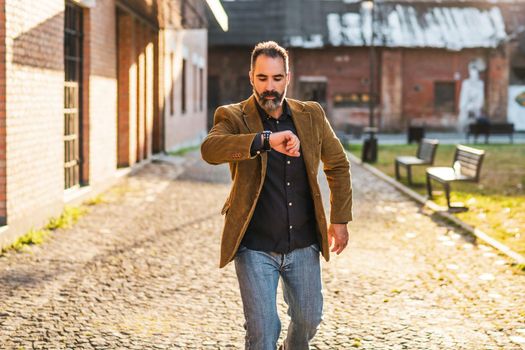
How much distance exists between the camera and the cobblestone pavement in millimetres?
5465

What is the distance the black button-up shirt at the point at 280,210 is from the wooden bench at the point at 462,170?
8022 mm

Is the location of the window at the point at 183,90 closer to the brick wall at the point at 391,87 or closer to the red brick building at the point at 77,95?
the red brick building at the point at 77,95

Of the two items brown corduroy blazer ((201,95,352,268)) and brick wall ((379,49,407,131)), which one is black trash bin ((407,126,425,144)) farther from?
brown corduroy blazer ((201,95,352,268))

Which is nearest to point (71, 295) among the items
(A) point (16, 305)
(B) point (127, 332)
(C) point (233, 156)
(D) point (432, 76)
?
(A) point (16, 305)

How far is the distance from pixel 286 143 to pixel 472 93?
37225mm

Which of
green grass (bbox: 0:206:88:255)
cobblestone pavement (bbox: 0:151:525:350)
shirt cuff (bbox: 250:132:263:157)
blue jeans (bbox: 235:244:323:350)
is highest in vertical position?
shirt cuff (bbox: 250:132:263:157)

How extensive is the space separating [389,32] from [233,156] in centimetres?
3667

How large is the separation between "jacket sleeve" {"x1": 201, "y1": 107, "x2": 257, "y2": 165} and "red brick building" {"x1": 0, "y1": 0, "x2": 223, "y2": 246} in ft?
16.0

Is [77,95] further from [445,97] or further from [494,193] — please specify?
[445,97]

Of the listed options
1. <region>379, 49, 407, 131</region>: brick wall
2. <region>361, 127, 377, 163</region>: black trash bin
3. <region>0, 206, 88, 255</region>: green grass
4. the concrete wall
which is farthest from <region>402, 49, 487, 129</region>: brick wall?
<region>0, 206, 88, 255</region>: green grass

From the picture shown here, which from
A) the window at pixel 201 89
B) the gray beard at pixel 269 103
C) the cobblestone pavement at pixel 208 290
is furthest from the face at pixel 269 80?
the window at pixel 201 89

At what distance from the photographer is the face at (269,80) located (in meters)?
3.74

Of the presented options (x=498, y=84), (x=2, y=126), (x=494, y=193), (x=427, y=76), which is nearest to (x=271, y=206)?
(x=2, y=126)

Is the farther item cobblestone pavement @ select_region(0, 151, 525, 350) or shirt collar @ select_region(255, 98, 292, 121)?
cobblestone pavement @ select_region(0, 151, 525, 350)
